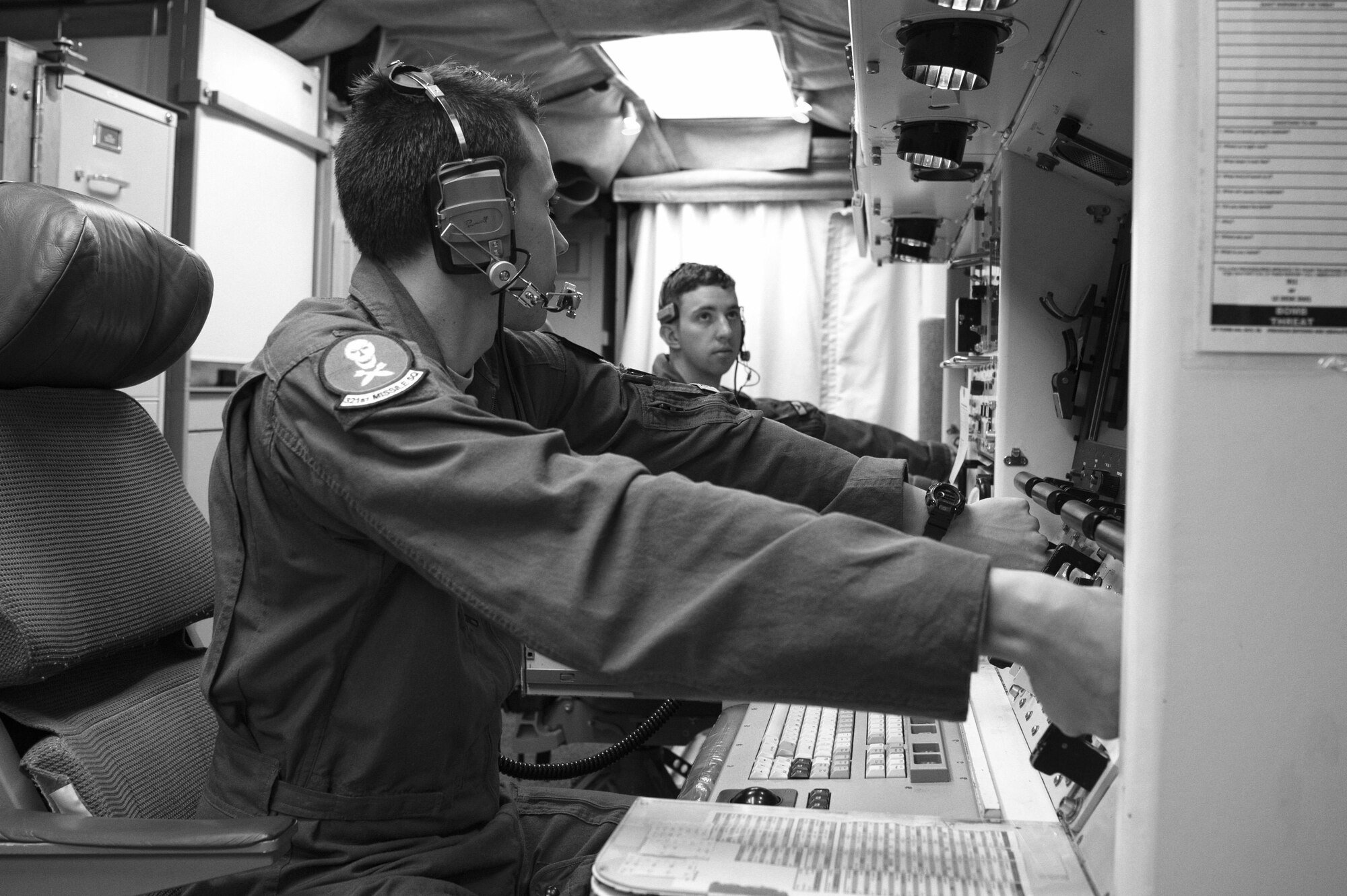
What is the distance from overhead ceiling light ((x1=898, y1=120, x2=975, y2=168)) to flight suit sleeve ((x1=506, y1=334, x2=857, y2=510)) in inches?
22.2

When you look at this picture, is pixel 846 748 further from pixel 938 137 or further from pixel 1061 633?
pixel 938 137

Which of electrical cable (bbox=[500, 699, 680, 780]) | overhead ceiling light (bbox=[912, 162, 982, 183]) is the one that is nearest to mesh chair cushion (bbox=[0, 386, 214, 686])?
electrical cable (bbox=[500, 699, 680, 780])

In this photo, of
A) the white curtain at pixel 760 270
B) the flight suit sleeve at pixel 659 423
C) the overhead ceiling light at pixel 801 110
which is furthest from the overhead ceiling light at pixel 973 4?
the white curtain at pixel 760 270

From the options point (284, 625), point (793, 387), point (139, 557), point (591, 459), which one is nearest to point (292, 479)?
point (284, 625)

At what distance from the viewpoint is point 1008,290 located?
204 centimetres

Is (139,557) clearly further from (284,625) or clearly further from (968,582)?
(968,582)

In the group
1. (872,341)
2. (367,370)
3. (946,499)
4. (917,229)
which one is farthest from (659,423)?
Result: (872,341)

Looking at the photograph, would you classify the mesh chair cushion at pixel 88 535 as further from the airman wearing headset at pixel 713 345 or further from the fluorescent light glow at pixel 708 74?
the fluorescent light glow at pixel 708 74

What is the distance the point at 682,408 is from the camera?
67.9 inches

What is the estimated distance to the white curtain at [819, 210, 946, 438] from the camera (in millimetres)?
5535

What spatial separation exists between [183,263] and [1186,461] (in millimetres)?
1358

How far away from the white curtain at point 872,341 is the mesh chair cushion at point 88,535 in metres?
4.28

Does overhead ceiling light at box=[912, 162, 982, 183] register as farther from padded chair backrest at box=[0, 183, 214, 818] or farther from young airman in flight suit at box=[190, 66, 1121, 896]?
padded chair backrest at box=[0, 183, 214, 818]

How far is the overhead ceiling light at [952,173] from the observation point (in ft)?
7.11
